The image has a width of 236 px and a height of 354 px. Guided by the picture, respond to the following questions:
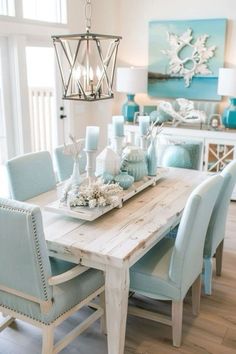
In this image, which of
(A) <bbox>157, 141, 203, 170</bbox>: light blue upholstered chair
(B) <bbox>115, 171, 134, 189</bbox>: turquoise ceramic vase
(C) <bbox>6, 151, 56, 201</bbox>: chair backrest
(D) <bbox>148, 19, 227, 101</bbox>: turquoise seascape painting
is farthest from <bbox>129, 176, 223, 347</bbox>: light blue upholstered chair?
(D) <bbox>148, 19, 227, 101</bbox>: turquoise seascape painting

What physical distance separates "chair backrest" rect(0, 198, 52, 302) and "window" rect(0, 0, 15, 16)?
10.2 ft

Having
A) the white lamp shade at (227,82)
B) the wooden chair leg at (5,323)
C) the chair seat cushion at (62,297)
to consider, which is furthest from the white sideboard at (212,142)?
the wooden chair leg at (5,323)

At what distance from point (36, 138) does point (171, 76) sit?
76.8 inches

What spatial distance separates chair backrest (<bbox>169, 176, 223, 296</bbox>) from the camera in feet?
7.20

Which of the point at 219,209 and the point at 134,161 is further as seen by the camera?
the point at 134,161

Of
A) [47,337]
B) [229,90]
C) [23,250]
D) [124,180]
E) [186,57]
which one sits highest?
[186,57]

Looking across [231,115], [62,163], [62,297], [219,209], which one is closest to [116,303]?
[62,297]

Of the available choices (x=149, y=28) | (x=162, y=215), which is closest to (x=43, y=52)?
(x=149, y=28)

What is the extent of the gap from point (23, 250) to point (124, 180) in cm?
102

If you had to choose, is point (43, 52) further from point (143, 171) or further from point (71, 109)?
point (143, 171)

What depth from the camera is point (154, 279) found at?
7.77 feet

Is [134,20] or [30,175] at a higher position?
[134,20]

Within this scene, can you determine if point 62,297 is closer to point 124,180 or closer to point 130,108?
point 124,180

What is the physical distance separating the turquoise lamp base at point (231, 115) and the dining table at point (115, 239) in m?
2.40
